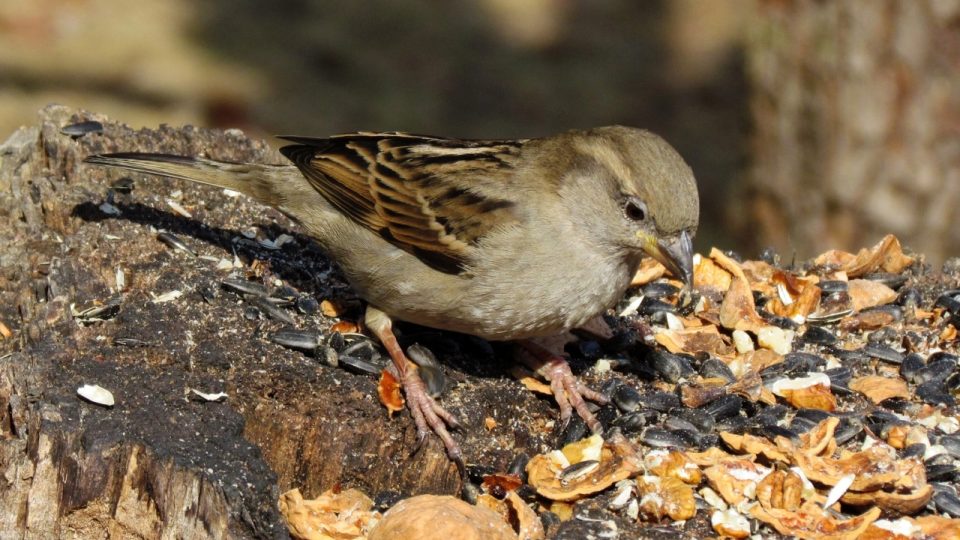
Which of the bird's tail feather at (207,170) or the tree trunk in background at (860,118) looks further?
the tree trunk in background at (860,118)

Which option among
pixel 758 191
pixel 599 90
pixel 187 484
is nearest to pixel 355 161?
pixel 187 484

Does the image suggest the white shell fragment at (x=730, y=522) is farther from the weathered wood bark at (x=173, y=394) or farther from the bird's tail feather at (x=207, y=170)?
the bird's tail feather at (x=207, y=170)

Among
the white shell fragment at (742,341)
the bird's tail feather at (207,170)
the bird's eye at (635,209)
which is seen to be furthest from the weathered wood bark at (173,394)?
the white shell fragment at (742,341)

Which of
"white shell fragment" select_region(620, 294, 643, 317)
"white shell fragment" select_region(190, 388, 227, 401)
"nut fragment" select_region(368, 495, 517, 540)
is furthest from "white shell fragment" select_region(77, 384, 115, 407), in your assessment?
"white shell fragment" select_region(620, 294, 643, 317)

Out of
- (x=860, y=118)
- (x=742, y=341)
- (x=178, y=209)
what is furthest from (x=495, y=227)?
(x=860, y=118)

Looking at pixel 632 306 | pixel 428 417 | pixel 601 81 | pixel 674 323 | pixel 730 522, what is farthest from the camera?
pixel 601 81

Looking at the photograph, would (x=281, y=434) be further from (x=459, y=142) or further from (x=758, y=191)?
(x=758, y=191)

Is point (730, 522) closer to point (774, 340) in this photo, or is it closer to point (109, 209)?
point (774, 340)
